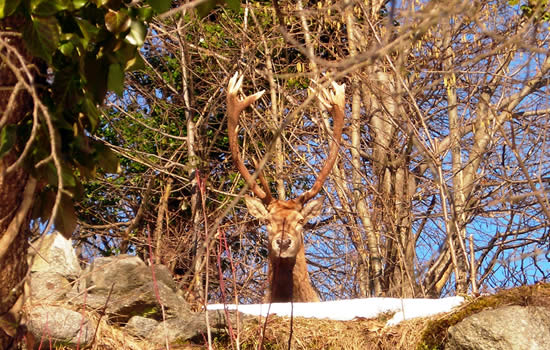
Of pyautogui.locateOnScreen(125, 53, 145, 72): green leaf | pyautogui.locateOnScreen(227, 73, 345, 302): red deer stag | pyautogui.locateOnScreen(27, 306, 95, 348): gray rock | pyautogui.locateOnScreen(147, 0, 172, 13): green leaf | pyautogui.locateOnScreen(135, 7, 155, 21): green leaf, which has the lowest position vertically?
pyautogui.locateOnScreen(27, 306, 95, 348): gray rock

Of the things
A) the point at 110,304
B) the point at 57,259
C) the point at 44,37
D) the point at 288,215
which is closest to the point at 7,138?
the point at 44,37

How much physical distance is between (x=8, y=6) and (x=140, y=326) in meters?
3.67

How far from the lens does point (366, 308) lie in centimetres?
657

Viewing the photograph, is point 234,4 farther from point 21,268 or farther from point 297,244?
point 297,244

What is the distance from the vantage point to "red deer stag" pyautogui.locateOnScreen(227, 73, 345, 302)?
8516 mm

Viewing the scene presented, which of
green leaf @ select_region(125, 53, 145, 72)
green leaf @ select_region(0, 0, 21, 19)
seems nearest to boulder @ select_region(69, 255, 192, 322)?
green leaf @ select_region(125, 53, 145, 72)

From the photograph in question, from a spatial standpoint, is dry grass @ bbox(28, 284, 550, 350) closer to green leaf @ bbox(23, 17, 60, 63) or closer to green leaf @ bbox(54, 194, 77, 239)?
green leaf @ bbox(54, 194, 77, 239)

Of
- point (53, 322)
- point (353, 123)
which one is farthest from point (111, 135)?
point (53, 322)

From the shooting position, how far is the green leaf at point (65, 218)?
3.40m

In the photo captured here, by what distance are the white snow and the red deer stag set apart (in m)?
1.21

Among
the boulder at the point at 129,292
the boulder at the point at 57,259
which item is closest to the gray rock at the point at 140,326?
the boulder at the point at 129,292

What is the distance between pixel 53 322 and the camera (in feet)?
18.4

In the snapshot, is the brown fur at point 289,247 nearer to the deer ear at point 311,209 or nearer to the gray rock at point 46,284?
the deer ear at point 311,209

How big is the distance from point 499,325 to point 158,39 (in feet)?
29.6
